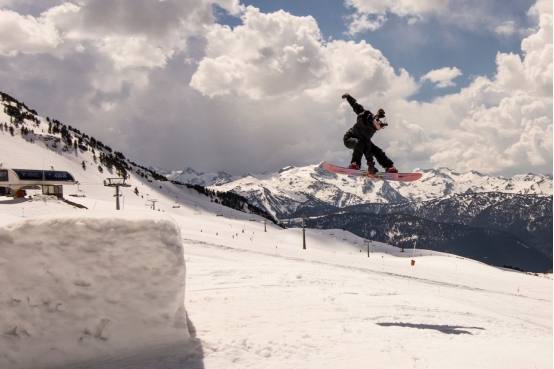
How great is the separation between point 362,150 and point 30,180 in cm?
6138

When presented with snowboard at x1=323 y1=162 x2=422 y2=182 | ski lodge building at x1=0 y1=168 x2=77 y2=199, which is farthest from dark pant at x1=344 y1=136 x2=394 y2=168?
ski lodge building at x1=0 y1=168 x2=77 y2=199

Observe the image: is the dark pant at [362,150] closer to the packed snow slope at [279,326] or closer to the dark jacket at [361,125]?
the dark jacket at [361,125]

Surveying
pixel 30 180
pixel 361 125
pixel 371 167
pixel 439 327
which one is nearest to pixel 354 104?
pixel 361 125

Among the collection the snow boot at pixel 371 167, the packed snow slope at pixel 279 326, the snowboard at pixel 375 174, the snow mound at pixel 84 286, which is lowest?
the packed snow slope at pixel 279 326

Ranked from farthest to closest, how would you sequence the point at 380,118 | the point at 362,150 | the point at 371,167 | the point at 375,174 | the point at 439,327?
the point at 375,174, the point at 371,167, the point at 362,150, the point at 380,118, the point at 439,327

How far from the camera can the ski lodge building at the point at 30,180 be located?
183 feet

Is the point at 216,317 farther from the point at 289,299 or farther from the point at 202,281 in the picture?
the point at 202,281

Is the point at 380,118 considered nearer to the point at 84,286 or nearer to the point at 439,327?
the point at 439,327

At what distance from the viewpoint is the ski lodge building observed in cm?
5588

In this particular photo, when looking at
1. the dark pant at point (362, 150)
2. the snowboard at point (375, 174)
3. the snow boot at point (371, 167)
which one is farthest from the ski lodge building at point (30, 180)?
the snow boot at point (371, 167)

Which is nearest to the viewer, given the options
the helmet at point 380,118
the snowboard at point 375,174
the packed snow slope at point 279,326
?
the packed snow slope at point 279,326

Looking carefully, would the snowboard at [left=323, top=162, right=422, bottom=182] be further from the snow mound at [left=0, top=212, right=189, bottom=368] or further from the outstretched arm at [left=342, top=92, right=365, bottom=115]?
the snow mound at [left=0, top=212, right=189, bottom=368]

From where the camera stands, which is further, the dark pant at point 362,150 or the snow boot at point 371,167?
the snow boot at point 371,167

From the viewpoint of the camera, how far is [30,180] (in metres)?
56.2
